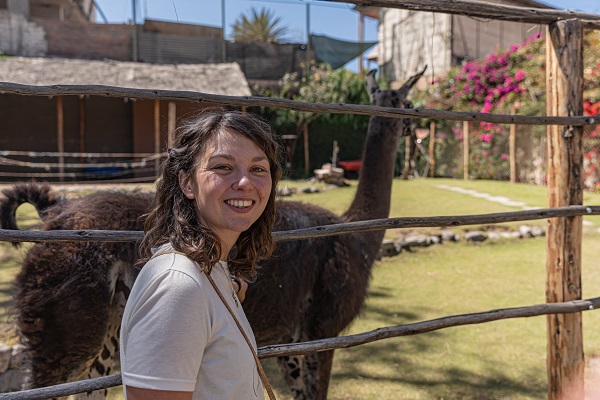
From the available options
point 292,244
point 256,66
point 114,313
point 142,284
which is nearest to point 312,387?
point 292,244

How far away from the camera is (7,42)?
16.0 m

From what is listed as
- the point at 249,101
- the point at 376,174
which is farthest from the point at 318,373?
the point at 249,101

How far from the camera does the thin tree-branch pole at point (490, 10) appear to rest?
2474 mm

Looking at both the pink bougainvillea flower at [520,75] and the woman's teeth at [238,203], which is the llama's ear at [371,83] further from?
Answer: the pink bougainvillea flower at [520,75]

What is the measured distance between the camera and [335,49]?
62.7 ft

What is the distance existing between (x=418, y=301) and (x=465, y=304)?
48cm

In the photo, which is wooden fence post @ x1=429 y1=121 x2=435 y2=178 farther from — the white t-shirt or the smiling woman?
the white t-shirt

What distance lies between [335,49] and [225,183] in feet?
60.9

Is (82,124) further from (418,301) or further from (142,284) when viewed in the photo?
(142,284)

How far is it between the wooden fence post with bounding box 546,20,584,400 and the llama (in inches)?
47.1

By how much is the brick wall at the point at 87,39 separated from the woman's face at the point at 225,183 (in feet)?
55.7

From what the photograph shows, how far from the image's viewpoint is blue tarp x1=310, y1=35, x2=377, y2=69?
18.8 m

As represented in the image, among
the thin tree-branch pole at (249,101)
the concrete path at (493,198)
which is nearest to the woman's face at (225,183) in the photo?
the thin tree-branch pole at (249,101)

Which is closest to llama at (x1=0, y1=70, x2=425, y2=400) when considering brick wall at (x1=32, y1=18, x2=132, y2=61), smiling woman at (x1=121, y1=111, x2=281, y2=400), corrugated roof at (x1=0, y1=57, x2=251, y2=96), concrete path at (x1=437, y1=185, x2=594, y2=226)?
smiling woman at (x1=121, y1=111, x2=281, y2=400)
